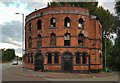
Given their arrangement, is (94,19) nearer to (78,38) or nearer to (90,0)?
(78,38)

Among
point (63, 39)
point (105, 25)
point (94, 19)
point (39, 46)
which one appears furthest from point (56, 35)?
point (105, 25)

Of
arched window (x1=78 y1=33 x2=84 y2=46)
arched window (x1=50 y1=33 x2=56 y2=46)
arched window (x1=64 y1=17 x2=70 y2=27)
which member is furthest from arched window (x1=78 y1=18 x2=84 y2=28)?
arched window (x1=50 y1=33 x2=56 y2=46)

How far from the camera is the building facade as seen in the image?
870 inches

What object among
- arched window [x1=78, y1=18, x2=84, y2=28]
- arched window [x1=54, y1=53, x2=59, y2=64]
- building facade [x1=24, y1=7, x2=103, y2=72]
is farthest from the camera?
arched window [x1=78, y1=18, x2=84, y2=28]

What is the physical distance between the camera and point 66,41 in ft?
75.4

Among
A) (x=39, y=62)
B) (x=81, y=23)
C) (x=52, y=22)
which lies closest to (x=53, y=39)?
(x=52, y=22)

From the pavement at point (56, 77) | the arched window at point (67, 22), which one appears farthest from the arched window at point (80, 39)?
the pavement at point (56, 77)

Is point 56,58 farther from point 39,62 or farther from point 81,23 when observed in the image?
point 81,23

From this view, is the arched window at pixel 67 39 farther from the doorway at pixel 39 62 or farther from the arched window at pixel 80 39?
the doorway at pixel 39 62

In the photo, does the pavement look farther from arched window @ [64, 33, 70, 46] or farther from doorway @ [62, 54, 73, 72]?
arched window @ [64, 33, 70, 46]

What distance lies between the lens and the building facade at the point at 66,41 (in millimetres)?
22109

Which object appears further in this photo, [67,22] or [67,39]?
[67,22]

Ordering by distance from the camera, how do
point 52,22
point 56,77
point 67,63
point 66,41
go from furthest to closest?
point 52,22
point 66,41
point 67,63
point 56,77

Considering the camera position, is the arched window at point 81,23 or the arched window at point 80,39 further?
the arched window at point 81,23
